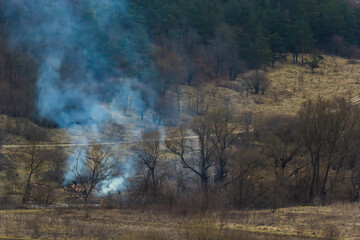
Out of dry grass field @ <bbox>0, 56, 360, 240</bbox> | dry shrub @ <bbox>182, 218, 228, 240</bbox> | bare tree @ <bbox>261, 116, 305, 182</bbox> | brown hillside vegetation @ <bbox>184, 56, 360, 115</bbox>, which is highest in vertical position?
brown hillside vegetation @ <bbox>184, 56, 360, 115</bbox>

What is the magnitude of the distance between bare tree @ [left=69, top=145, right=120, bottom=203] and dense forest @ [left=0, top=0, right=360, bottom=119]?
14650 mm

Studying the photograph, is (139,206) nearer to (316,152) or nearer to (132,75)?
(316,152)

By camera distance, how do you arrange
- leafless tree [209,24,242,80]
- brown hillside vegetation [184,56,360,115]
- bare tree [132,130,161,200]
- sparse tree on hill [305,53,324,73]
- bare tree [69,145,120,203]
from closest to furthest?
1. bare tree [132,130,161,200]
2. bare tree [69,145,120,203]
3. brown hillside vegetation [184,56,360,115]
4. leafless tree [209,24,242,80]
5. sparse tree on hill [305,53,324,73]

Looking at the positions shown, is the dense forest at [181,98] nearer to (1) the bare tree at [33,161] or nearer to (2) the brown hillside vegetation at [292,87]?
(1) the bare tree at [33,161]

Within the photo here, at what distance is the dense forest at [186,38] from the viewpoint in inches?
2285

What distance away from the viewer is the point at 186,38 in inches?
2805

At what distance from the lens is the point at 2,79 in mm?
52969

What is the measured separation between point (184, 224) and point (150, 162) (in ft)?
52.6

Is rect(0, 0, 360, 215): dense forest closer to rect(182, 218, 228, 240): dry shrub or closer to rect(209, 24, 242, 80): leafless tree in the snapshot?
rect(209, 24, 242, 80): leafless tree

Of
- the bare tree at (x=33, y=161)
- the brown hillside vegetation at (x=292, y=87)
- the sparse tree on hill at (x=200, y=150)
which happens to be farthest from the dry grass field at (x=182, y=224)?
the brown hillside vegetation at (x=292, y=87)

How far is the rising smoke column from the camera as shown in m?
48.8

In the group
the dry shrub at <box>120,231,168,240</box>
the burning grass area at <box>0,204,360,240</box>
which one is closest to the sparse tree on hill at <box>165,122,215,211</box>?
the burning grass area at <box>0,204,360,240</box>

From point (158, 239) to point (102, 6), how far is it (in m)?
52.1

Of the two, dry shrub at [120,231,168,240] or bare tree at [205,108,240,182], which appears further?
bare tree at [205,108,240,182]
